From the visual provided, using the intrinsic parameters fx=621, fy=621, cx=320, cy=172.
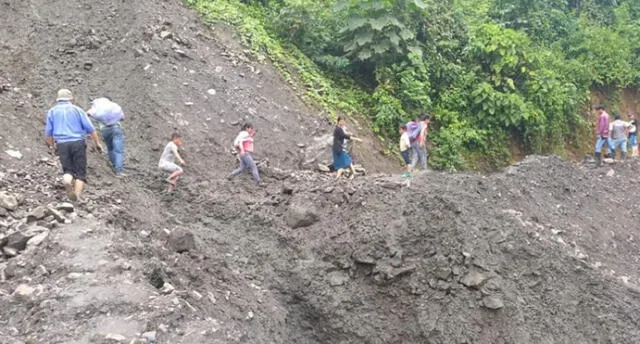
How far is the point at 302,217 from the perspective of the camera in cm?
923

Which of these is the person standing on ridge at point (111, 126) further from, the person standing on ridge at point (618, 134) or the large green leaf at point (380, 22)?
the person standing on ridge at point (618, 134)

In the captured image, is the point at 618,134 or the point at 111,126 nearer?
the point at 111,126

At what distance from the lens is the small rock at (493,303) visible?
8.10m

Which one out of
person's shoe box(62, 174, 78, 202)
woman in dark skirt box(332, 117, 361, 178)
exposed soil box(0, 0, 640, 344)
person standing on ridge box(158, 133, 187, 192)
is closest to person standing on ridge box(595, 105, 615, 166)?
exposed soil box(0, 0, 640, 344)

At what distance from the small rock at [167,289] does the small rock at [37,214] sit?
5.97 feet

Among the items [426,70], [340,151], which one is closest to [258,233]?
[340,151]

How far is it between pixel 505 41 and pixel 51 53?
11.0m

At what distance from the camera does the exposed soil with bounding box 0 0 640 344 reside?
613 cm

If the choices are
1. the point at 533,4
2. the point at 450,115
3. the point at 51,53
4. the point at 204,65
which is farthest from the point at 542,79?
the point at 51,53

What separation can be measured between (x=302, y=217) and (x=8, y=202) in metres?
3.94

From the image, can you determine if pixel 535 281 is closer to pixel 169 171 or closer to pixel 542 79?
pixel 169 171

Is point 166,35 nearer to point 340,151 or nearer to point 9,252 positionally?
point 340,151

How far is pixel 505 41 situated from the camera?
1631 cm

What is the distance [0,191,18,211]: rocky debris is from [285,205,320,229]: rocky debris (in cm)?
376
